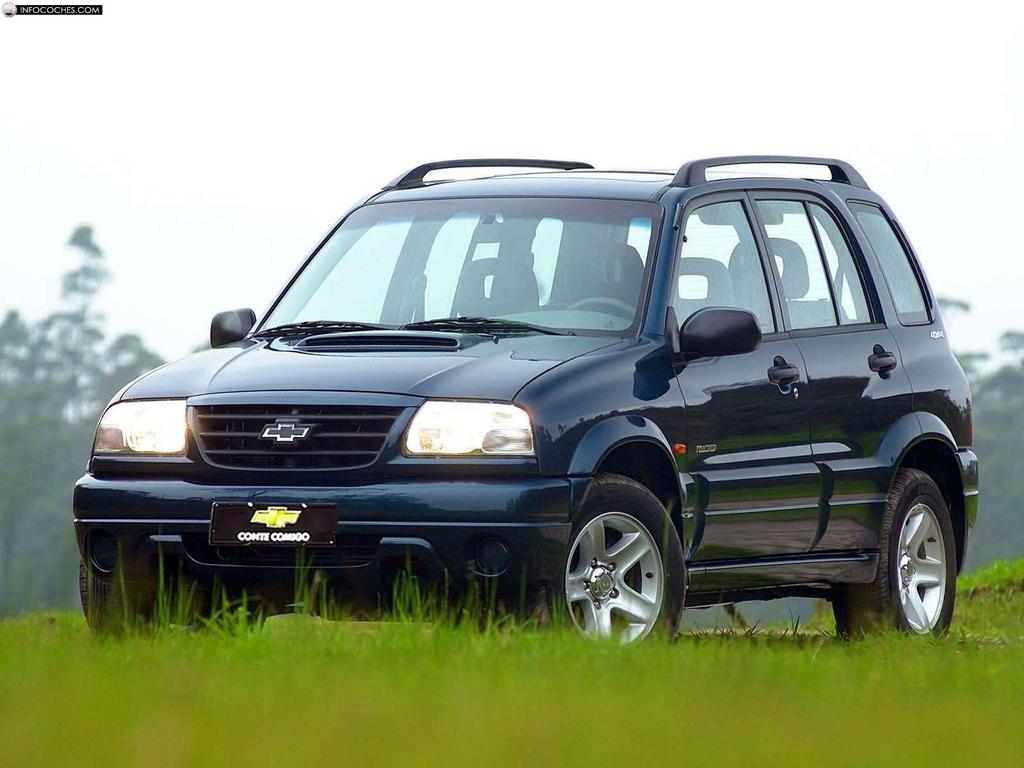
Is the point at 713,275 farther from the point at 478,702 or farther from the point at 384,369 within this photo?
the point at 478,702

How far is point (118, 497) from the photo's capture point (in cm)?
809

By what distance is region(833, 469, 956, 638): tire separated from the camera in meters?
9.88

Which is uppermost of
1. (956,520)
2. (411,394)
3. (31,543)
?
(411,394)

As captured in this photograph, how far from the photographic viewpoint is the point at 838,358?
9.69m

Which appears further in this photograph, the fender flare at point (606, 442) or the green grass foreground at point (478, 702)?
the fender flare at point (606, 442)

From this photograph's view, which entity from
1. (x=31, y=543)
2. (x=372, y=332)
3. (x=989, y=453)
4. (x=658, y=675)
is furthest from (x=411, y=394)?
(x=989, y=453)

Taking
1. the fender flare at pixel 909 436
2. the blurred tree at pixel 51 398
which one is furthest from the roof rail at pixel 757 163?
the blurred tree at pixel 51 398

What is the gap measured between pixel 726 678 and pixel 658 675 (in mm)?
188

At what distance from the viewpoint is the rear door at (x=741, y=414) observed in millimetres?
8609

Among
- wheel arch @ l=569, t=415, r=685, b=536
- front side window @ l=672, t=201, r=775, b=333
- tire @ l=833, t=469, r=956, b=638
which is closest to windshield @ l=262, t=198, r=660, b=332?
front side window @ l=672, t=201, r=775, b=333

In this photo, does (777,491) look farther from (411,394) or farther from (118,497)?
(118,497)

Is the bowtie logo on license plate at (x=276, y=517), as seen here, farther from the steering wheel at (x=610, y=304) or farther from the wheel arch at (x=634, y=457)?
the steering wheel at (x=610, y=304)

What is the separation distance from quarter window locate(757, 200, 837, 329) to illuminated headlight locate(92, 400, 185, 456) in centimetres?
284

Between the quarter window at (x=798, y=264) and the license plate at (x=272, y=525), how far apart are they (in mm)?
2714
